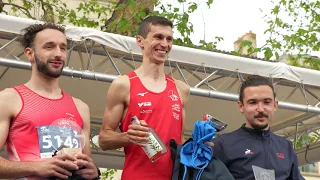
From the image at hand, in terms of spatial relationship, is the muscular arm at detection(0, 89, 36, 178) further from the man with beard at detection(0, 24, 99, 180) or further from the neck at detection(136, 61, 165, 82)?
the neck at detection(136, 61, 165, 82)

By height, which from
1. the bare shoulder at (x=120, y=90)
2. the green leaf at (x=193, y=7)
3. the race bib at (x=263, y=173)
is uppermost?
the green leaf at (x=193, y=7)

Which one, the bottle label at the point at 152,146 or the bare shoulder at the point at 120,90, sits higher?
the bare shoulder at the point at 120,90

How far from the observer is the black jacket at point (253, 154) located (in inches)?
126

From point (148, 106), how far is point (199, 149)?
0.38 metres

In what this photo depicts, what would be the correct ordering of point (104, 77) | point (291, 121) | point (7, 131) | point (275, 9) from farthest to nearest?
point (275, 9) < point (291, 121) < point (104, 77) < point (7, 131)

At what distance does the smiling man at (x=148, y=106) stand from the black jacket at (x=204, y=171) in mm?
48

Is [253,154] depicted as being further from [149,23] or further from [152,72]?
[149,23]

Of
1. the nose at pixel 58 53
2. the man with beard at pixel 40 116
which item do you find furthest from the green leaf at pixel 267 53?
the nose at pixel 58 53

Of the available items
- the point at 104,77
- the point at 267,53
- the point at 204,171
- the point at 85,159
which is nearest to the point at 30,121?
the point at 85,159

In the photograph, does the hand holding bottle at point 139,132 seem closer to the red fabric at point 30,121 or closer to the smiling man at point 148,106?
the smiling man at point 148,106

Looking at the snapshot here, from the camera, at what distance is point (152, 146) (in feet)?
Result: 9.37

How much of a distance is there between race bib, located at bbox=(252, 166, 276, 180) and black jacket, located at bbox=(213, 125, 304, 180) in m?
0.02

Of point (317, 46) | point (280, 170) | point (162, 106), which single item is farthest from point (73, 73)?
point (317, 46)

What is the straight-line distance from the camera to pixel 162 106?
10.3 feet
